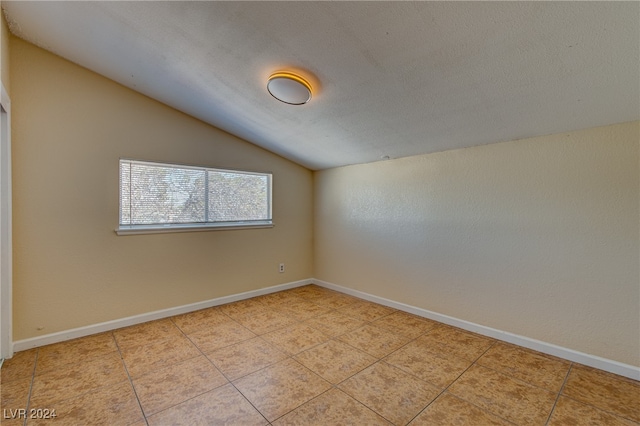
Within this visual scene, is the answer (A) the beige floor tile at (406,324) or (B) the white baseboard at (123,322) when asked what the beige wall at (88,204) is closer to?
(B) the white baseboard at (123,322)

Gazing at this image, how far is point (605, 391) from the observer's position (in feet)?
5.99

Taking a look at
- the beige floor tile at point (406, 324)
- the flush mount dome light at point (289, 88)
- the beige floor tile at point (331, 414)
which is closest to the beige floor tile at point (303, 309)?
the beige floor tile at point (406, 324)

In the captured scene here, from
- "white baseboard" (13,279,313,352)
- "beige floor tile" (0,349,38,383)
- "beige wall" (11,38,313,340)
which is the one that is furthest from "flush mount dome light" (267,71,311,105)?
"beige floor tile" (0,349,38,383)

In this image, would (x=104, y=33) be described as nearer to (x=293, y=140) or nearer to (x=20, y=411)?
(x=293, y=140)

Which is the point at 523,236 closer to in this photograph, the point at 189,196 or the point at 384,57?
the point at 384,57

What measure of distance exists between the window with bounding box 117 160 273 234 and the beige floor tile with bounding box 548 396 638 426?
3282 mm

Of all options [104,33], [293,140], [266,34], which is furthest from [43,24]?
[293,140]

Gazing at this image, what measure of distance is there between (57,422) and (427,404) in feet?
6.97

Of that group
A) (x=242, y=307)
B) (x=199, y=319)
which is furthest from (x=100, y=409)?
(x=242, y=307)

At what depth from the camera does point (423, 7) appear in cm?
138

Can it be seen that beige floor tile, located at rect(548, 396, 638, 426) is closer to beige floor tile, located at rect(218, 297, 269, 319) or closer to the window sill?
beige floor tile, located at rect(218, 297, 269, 319)

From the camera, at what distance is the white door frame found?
2123mm

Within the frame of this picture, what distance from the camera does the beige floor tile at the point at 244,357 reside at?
81.3 inches

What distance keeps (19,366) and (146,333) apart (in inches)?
32.6
